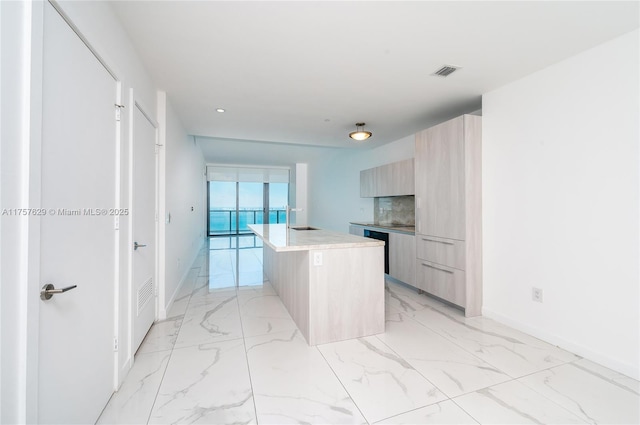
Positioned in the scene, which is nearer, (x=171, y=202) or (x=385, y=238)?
(x=171, y=202)

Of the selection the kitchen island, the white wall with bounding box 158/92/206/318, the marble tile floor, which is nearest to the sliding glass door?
the white wall with bounding box 158/92/206/318

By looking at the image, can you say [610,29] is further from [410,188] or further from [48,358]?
[48,358]

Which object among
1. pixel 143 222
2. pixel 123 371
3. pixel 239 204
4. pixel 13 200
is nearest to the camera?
pixel 13 200

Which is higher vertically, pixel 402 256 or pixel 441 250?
pixel 441 250

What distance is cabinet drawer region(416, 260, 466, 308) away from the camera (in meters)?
3.03

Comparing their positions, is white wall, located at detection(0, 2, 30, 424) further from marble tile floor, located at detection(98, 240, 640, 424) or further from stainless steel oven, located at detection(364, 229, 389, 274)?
stainless steel oven, located at detection(364, 229, 389, 274)

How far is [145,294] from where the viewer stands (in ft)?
8.02

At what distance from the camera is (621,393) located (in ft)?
5.84

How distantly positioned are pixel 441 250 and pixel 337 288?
1.51m

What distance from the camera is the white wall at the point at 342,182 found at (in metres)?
5.44

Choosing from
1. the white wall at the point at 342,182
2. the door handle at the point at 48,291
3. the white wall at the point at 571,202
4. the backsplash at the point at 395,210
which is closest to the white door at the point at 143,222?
the door handle at the point at 48,291

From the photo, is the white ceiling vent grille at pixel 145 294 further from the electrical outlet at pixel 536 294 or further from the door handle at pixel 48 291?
the electrical outlet at pixel 536 294

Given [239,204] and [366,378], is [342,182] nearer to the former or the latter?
[239,204]

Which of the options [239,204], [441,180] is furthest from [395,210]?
[239,204]
